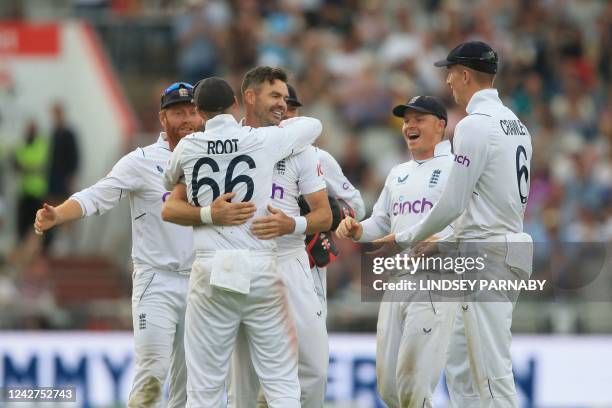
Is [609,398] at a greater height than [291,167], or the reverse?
[291,167]

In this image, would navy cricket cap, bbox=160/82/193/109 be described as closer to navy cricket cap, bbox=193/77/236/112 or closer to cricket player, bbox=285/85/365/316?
cricket player, bbox=285/85/365/316

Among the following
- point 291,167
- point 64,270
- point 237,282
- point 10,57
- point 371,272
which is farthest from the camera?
point 10,57

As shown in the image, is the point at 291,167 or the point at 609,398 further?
the point at 609,398

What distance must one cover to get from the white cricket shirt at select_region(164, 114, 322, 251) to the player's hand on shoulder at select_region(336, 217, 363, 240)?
3.87ft

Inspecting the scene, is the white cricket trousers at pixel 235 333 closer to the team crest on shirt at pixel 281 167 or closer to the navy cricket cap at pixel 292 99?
the team crest on shirt at pixel 281 167

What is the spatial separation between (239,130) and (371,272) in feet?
8.59

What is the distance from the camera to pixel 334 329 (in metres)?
17.0

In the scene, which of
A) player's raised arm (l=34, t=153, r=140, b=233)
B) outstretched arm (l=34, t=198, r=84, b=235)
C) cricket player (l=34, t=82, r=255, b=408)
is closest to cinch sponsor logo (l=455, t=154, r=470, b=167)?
cricket player (l=34, t=82, r=255, b=408)

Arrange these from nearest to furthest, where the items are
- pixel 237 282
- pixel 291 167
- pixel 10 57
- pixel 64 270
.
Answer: pixel 237 282 < pixel 291 167 < pixel 64 270 < pixel 10 57

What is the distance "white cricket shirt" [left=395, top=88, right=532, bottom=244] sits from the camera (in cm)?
976

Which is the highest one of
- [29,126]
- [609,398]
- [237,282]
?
[29,126]

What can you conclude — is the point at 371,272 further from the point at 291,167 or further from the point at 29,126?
the point at 29,126

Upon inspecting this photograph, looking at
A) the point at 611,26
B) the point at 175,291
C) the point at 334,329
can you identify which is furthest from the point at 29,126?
the point at 175,291

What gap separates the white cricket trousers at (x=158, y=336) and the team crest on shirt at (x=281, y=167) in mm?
1385
